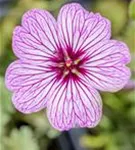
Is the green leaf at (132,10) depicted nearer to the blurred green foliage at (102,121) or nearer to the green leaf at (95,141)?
the blurred green foliage at (102,121)

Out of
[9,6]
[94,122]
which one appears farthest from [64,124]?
[9,6]

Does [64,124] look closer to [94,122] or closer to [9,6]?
[94,122]

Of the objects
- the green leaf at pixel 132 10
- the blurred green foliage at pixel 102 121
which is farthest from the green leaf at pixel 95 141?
the green leaf at pixel 132 10

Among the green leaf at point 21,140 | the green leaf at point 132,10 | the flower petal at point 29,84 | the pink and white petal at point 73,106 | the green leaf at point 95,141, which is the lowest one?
the green leaf at point 95,141

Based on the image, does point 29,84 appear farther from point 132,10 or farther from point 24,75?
point 132,10

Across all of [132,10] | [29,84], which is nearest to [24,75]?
[29,84]

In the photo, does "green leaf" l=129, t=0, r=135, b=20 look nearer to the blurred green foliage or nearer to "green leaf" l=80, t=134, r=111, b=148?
the blurred green foliage

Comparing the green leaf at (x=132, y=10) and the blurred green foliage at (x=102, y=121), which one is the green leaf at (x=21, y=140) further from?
the green leaf at (x=132, y=10)

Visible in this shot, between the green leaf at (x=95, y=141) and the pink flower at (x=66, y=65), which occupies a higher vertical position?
the pink flower at (x=66, y=65)
